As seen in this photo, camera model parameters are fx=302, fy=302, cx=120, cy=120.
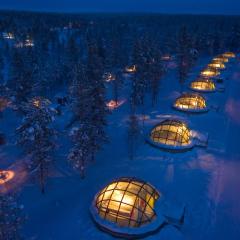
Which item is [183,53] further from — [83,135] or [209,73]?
[83,135]

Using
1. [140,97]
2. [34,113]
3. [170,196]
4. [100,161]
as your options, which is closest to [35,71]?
[140,97]

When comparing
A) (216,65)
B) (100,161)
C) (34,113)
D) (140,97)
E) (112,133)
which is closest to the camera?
(34,113)

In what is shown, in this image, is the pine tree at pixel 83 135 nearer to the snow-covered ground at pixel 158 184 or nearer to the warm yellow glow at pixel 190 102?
the snow-covered ground at pixel 158 184

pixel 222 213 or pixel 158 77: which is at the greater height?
pixel 158 77

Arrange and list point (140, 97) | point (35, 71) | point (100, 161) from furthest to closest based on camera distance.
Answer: point (35, 71) → point (140, 97) → point (100, 161)

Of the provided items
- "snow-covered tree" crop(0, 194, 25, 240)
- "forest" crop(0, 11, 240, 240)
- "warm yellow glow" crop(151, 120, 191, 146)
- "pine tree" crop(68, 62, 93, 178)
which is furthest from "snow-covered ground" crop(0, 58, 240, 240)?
"snow-covered tree" crop(0, 194, 25, 240)

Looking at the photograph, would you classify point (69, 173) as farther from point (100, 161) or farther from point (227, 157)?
point (227, 157)

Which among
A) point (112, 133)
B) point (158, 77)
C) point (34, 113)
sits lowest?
point (112, 133)
